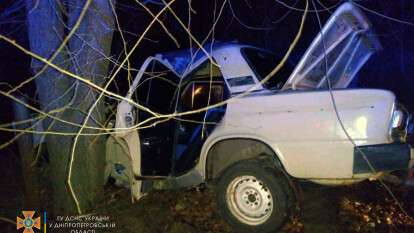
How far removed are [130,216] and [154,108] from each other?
1.49 metres

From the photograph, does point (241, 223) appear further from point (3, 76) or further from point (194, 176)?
point (3, 76)

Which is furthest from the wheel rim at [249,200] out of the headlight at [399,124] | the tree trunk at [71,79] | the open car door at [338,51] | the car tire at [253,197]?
the tree trunk at [71,79]

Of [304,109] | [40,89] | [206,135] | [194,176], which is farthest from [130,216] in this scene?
[304,109]

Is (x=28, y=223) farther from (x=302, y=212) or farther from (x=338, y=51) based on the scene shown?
(x=338, y=51)

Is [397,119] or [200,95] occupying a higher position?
[200,95]

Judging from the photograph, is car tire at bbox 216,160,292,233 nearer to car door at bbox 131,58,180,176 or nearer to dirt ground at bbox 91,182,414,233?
dirt ground at bbox 91,182,414,233

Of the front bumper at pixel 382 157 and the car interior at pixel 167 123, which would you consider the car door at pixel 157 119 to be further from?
the front bumper at pixel 382 157

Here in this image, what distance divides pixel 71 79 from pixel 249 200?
2.56 metres

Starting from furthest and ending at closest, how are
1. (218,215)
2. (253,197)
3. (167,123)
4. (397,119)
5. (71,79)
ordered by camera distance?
(167,123)
(218,215)
(71,79)
(253,197)
(397,119)

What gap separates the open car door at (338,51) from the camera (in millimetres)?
3959

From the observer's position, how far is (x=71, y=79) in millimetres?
4660

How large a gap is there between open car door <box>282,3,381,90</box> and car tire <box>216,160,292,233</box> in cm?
98

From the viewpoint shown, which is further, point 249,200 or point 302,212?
point 302,212

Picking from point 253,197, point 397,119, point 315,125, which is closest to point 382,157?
point 397,119
